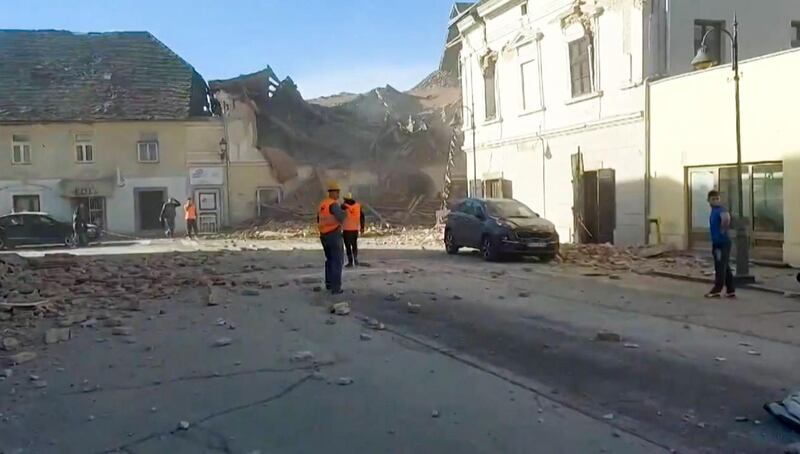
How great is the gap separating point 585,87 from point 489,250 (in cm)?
707

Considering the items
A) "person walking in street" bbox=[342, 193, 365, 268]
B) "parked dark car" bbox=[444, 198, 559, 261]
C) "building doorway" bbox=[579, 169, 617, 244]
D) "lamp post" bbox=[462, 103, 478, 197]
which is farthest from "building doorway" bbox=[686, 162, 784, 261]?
"lamp post" bbox=[462, 103, 478, 197]

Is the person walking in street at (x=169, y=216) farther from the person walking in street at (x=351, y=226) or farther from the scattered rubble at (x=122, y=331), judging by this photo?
the scattered rubble at (x=122, y=331)

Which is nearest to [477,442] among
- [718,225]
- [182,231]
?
[718,225]

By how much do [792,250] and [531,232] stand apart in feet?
19.5

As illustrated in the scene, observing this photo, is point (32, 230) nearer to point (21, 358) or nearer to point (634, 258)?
point (634, 258)

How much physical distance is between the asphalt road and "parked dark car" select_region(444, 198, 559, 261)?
7176 millimetres

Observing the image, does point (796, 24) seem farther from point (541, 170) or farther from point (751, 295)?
point (751, 295)

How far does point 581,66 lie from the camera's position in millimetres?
23203

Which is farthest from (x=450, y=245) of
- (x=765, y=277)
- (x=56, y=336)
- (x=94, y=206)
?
(x=94, y=206)

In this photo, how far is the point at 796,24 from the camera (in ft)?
69.7

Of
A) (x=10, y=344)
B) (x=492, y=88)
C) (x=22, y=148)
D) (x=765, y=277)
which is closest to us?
(x=10, y=344)

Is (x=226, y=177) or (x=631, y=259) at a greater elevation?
(x=226, y=177)

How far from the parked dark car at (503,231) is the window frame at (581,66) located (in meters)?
4.85

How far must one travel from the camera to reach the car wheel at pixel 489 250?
1917 cm
